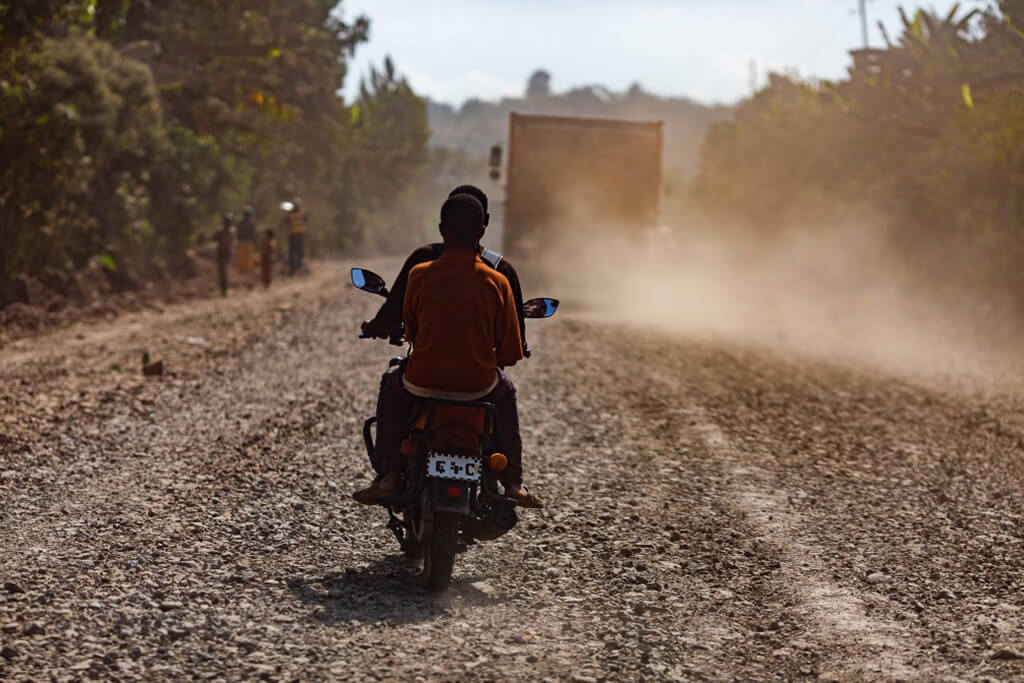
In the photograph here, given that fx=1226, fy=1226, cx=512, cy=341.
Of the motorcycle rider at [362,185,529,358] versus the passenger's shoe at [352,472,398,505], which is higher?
the motorcycle rider at [362,185,529,358]

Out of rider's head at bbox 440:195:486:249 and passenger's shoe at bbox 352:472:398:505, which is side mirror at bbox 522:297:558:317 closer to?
rider's head at bbox 440:195:486:249

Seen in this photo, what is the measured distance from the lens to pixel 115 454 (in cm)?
902

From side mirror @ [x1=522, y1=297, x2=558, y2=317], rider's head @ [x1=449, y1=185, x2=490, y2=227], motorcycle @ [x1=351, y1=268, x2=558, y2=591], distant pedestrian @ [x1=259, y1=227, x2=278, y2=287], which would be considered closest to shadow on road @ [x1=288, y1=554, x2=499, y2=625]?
motorcycle @ [x1=351, y1=268, x2=558, y2=591]

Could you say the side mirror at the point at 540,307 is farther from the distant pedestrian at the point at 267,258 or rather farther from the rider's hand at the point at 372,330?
the distant pedestrian at the point at 267,258

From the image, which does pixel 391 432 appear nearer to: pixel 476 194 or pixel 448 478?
pixel 448 478

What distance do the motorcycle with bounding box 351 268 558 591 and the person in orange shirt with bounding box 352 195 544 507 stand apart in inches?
3.1

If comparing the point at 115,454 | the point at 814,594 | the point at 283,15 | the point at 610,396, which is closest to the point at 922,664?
the point at 814,594

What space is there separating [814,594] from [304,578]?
2.57 metres

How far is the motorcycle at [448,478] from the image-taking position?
5.61 m

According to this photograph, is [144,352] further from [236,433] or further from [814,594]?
[814,594]

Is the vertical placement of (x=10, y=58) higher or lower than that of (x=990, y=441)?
higher

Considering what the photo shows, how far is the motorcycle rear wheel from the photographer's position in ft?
18.7

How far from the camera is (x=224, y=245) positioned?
25344 mm

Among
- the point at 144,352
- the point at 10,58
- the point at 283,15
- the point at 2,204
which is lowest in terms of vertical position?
the point at 144,352
